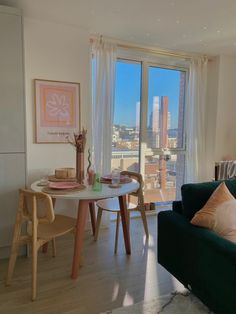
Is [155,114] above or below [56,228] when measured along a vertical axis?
above

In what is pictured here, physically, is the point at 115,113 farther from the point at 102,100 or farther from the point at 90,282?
the point at 90,282

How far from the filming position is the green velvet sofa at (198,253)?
5.00ft

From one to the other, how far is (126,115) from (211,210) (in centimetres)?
219

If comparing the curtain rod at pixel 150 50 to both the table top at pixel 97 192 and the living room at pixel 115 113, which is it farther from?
the table top at pixel 97 192

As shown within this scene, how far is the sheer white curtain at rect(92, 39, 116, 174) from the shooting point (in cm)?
330

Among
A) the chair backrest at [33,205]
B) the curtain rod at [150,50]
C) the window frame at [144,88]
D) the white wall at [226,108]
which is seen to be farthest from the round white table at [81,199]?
the white wall at [226,108]

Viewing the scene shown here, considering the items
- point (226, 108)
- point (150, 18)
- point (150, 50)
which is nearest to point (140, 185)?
point (150, 18)

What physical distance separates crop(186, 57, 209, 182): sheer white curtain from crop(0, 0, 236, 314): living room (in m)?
0.02

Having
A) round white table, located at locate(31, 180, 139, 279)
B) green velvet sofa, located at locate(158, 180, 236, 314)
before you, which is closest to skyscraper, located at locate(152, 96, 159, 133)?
round white table, located at locate(31, 180, 139, 279)

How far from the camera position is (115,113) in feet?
12.0

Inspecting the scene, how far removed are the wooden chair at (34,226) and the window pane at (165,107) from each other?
2180 millimetres

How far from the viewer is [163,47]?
12.2ft

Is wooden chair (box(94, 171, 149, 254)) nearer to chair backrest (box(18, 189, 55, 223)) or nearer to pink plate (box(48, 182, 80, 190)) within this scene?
pink plate (box(48, 182, 80, 190))

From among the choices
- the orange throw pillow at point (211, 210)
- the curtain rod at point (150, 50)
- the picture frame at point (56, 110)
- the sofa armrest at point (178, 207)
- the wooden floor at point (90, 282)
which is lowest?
the wooden floor at point (90, 282)
